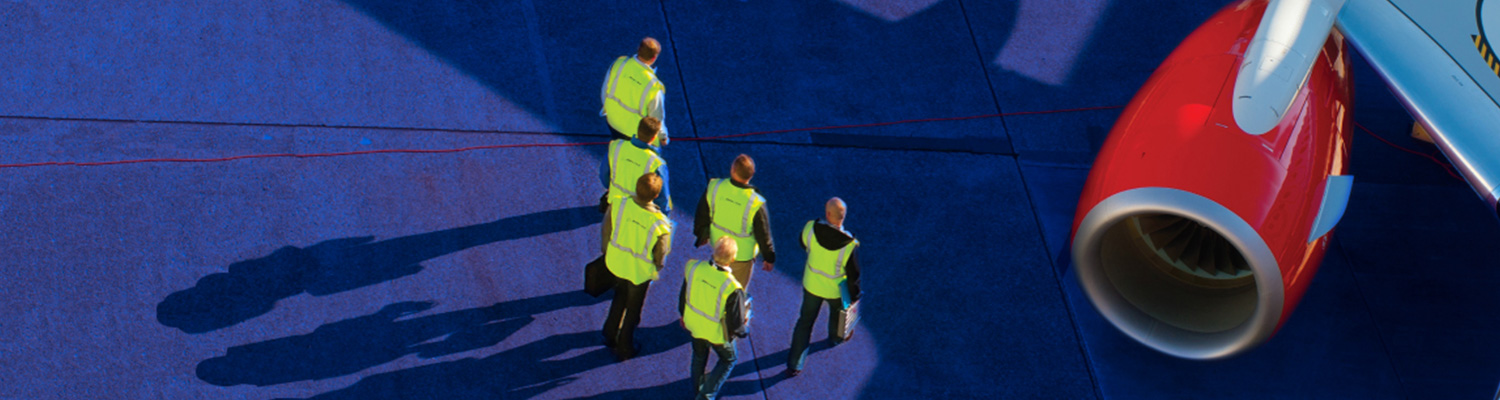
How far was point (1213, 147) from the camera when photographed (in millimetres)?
7504

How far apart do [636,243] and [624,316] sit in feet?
3.10

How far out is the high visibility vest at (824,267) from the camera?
7312mm

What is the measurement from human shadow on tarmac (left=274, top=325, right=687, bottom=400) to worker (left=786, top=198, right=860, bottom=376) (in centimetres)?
112

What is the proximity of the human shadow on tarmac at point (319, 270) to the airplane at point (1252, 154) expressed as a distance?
4094 millimetres

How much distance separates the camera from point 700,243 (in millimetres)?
8133

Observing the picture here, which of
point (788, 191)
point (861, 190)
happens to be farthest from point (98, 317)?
point (861, 190)

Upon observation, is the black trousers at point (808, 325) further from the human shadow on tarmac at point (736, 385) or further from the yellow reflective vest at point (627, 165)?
the yellow reflective vest at point (627, 165)

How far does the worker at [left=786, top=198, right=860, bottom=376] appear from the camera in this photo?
7.28 meters

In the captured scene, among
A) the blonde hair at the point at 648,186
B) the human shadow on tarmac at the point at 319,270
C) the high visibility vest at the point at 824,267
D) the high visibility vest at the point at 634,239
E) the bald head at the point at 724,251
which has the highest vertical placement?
the blonde hair at the point at 648,186

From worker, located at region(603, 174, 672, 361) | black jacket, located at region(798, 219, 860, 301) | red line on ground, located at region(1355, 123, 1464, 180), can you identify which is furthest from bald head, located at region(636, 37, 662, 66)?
red line on ground, located at region(1355, 123, 1464, 180)

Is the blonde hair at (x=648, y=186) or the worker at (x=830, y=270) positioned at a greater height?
the blonde hair at (x=648, y=186)

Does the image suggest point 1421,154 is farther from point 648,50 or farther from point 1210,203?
point 648,50

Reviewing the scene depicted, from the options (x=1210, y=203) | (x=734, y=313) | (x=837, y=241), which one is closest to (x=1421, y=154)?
(x=1210, y=203)

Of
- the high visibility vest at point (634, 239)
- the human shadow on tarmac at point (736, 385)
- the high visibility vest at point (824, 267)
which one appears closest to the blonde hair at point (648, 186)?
the high visibility vest at point (634, 239)
